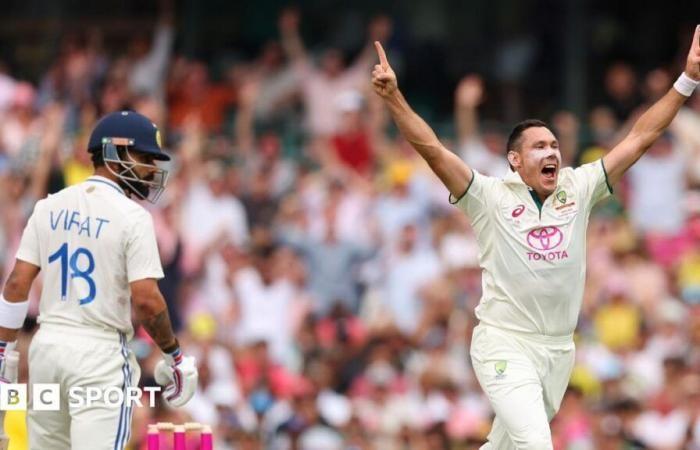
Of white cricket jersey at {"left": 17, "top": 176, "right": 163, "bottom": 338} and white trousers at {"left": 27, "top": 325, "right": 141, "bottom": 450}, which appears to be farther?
white cricket jersey at {"left": 17, "top": 176, "right": 163, "bottom": 338}

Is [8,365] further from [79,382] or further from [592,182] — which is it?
[592,182]

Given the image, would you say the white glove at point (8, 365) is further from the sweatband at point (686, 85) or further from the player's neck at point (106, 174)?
the sweatband at point (686, 85)

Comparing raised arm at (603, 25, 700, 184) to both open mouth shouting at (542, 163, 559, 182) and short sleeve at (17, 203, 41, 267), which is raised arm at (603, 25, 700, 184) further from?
short sleeve at (17, 203, 41, 267)

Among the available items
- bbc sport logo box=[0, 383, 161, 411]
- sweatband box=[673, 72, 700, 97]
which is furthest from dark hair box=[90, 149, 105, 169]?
sweatband box=[673, 72, 700, 97]

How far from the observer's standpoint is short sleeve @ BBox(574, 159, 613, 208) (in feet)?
37.5

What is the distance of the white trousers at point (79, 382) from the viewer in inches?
404

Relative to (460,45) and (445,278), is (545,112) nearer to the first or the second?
(460,45)

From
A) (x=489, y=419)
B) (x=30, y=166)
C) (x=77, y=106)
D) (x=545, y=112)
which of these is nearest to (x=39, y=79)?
(x=77, y=106)

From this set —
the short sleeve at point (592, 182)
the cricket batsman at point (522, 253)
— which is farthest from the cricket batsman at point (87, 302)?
the short sleeve at point (592, 182)

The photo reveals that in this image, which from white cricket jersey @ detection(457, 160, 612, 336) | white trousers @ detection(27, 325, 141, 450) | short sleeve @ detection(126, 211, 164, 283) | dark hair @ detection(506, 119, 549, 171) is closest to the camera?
white trousers @ detection(27, 325, 141, 450)

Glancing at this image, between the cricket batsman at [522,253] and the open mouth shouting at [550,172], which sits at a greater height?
the open mouth shouting at [550,172]

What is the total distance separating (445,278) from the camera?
1836cm

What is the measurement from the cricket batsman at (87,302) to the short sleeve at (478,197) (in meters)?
2.07

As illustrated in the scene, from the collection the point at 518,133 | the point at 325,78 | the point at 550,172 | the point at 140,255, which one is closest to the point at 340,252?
the point at 325,78
